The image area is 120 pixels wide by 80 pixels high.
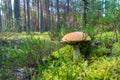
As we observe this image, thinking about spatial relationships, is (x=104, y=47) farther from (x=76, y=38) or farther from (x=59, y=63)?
(x=59, y=63)

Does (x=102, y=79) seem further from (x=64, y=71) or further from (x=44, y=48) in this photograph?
(x=44, y=48)

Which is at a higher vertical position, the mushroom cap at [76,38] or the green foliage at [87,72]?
the mushroom cap at [76,38]

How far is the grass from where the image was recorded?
9.10 ft

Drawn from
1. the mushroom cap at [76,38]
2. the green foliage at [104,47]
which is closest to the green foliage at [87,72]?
the mushroom cap at [76,38]

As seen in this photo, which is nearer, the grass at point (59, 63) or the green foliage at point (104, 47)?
the grass at point (59, 63)

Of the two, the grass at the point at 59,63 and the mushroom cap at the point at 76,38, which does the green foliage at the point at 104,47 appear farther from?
the mushroom cap at the point at 76,38

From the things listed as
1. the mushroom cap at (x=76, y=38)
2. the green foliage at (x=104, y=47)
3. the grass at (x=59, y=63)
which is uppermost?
the mushroom cap at (x=76, y=38)

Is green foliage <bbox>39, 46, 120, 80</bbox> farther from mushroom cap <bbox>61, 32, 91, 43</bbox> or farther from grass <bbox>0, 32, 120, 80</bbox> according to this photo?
mushroom cap <bbox>61, 32, 91, 43</bbox>

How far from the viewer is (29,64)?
394 centimetres

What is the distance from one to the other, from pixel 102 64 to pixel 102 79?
32cm

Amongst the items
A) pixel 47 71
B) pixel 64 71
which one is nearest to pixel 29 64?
pixel 47 71

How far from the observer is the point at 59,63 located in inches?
133

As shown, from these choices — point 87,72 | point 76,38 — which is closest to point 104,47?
point 76,38

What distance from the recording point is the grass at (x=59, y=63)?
2.77m
